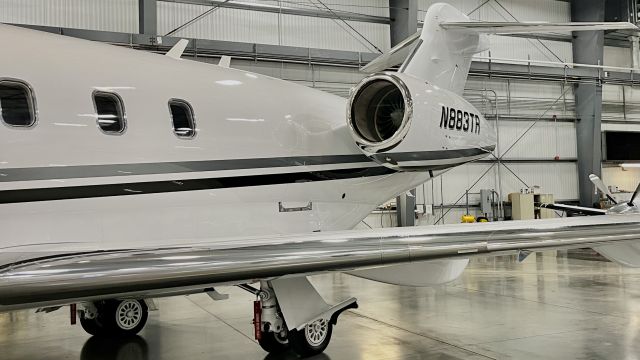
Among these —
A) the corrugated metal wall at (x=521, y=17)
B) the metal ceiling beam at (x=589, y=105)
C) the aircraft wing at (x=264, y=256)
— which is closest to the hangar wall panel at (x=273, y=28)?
the corrugated metal wall at (x=521, y=17)

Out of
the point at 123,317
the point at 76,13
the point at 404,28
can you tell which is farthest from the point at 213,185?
the point at 404,28

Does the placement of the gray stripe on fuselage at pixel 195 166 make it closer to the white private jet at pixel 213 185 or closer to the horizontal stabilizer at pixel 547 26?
the white private jet at pixel 213 185

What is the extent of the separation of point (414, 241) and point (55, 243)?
2558 millimetres

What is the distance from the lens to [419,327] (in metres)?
7.12

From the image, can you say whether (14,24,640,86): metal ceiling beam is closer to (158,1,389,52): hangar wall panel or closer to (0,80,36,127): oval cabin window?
(158,1,389,52): hangar wall panel

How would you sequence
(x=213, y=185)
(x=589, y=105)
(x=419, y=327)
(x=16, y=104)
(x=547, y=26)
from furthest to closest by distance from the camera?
(x=589, y=105)
(x=419, y=327)
(x=547, y=26)
(x=213, y=185)
(x=16, y=104)

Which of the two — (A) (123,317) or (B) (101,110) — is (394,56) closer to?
(B) (101,110)

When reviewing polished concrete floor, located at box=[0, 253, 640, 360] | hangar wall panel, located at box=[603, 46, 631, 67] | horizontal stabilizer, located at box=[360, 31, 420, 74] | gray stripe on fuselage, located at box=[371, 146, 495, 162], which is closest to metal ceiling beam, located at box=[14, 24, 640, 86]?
hangar wall panel, located at box=[603, 46, 631, 67]

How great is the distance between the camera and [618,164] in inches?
969

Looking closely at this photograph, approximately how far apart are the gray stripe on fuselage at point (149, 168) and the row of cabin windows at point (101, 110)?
0.95ft

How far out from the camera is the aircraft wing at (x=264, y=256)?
111 inches

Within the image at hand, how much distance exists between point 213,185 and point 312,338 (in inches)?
79.9

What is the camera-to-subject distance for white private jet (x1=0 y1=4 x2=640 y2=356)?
336 cm

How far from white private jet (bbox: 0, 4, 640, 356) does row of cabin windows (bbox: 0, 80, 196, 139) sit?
1 centimetres
